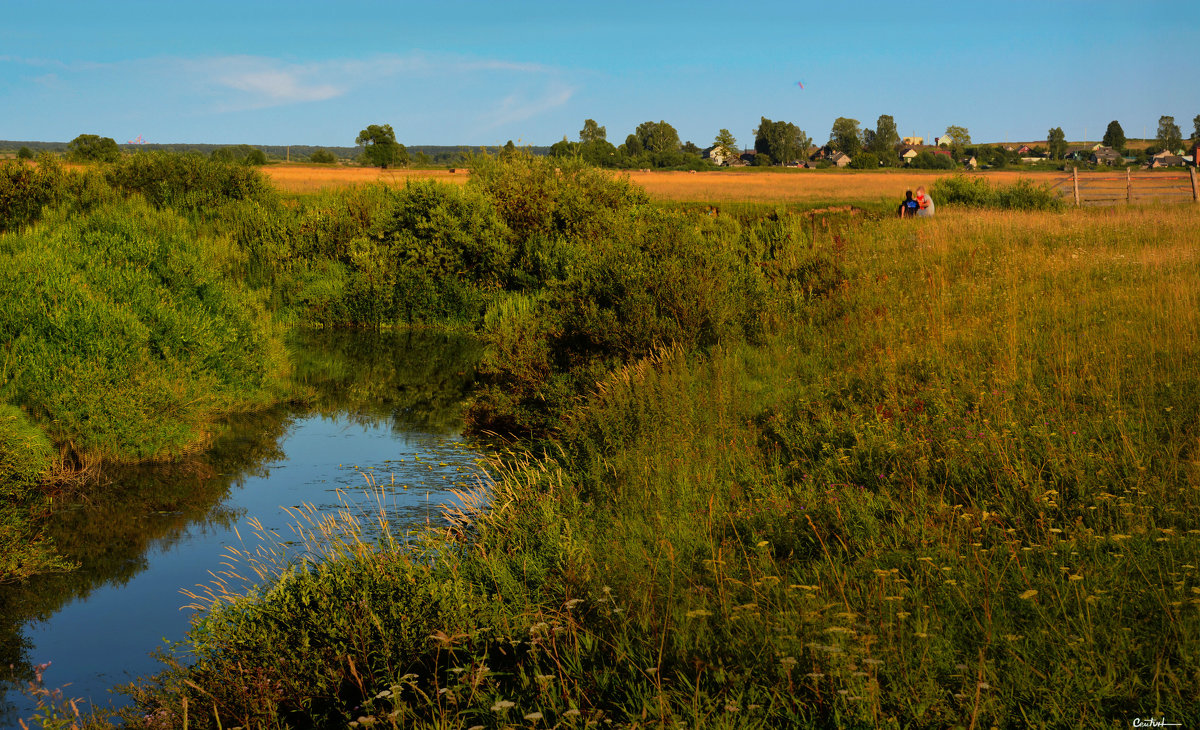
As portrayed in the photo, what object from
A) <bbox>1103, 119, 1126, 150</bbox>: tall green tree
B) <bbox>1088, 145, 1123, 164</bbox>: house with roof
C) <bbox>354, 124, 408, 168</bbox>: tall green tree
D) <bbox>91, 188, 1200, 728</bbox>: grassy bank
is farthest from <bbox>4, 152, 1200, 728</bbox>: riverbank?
<bbox>1103, 119, 1126, 150</bbox>: tall green tree

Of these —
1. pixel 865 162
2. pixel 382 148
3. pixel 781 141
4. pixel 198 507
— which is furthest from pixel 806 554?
pixel 781 141

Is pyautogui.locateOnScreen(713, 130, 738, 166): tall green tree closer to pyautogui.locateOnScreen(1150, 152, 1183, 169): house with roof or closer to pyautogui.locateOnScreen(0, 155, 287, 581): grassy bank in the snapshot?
pyautogui.locateOnScreen(1150, 152, 1183, 169): house with roof

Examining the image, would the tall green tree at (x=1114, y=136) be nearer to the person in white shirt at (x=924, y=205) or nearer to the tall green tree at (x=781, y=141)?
the tall green tree at (x=781, y=141)

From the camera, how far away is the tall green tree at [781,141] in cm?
12562

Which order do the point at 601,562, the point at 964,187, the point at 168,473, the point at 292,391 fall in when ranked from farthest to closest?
1. the point at 964,187
2. the point at 292,391
3. the point at 168,473
4. the point at 601,562

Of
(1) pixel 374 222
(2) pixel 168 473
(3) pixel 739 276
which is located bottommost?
(2) pixel 168 473

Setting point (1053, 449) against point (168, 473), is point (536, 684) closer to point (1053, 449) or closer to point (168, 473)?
point (1053, 449)

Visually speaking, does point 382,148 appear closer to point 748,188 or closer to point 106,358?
point 748,188

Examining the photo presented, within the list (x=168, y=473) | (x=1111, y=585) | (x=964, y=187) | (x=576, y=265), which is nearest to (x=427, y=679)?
(x=1111, y=585)

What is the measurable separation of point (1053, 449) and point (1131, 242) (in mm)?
11990

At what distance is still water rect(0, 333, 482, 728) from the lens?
7.99 metres

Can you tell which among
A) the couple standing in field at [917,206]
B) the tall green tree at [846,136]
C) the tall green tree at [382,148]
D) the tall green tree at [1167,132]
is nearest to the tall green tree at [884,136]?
the tall green tree at [846,136]

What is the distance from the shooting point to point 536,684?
5.06 metres

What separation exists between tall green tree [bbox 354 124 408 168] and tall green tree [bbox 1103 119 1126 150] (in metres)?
111
